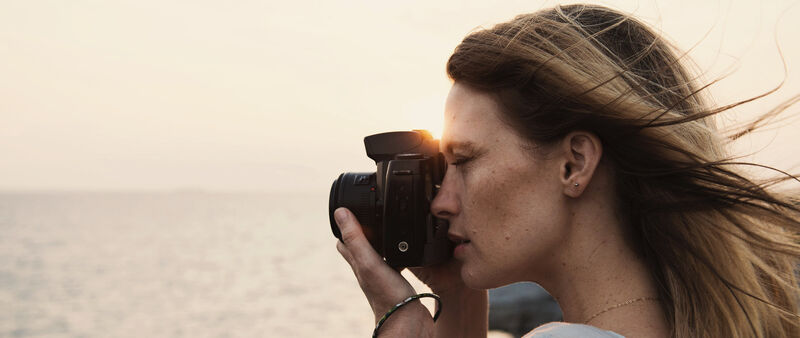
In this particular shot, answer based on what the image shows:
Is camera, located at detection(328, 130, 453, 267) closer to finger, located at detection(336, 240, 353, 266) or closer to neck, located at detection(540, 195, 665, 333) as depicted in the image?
finger, located at detection(336, 240, 353, 266)

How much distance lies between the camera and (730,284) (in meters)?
1.66

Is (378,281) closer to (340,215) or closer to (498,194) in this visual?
(340,215)

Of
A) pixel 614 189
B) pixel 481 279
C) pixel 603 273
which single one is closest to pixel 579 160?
pixel 614 189

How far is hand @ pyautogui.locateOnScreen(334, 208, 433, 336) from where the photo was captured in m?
2.08

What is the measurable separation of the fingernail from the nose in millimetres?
329

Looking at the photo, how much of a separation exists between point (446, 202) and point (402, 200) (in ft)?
0.71

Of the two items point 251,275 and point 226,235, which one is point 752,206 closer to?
point 251,275

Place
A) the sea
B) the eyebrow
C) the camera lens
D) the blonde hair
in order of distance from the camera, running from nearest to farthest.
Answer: the blonde hair
the eyebrow
the camera lens
the sea

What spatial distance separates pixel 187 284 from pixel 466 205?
105 feet

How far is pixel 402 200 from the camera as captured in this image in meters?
2.21

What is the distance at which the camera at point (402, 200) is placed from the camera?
2.20 m

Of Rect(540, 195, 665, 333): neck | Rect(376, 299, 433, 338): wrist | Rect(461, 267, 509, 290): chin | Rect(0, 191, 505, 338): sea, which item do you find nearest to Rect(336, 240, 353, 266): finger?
Rect(376, 299, 433, 338): wrist

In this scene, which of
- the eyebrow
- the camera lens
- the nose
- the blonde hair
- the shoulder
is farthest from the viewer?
the camera lens

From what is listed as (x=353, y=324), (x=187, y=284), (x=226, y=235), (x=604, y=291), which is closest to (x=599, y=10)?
(x=604, y=291)
